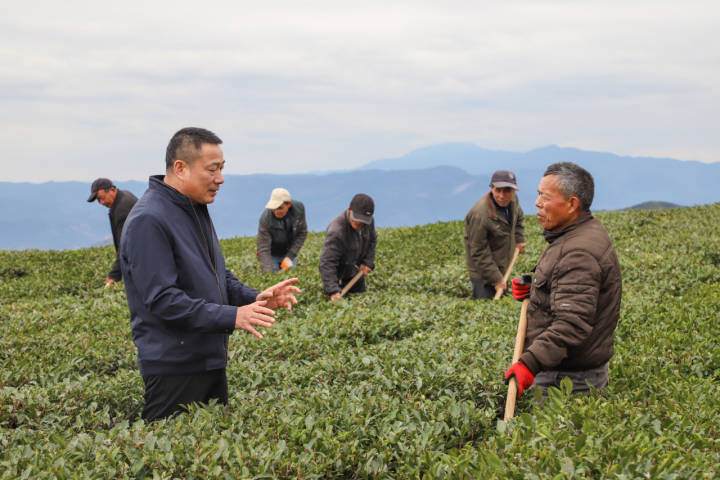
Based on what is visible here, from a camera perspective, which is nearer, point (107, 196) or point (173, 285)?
point (173, 285)

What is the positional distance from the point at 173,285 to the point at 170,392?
0.84m

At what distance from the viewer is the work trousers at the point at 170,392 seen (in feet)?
12.0

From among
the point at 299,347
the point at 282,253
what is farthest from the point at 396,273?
the point at 299,347

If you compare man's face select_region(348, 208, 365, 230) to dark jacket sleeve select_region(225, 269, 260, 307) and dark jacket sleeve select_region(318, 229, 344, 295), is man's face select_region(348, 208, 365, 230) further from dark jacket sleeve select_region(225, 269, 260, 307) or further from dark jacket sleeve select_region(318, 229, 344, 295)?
dark jacket sleeve select_region(225, 269, 260, 307)

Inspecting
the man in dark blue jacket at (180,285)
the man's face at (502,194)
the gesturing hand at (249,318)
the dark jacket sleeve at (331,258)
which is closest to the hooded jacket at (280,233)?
the dark jacket sleeve at (331,258)

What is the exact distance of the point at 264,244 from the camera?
33.8 ft

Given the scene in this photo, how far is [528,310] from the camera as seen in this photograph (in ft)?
12.6

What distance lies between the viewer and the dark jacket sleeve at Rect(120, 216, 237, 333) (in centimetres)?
329

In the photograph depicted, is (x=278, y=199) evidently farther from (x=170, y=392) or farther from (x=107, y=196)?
(x=170, y=392)

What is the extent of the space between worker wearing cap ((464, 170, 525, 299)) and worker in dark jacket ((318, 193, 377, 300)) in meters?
1.56

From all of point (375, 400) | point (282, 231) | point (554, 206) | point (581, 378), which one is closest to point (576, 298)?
point (554, 206)

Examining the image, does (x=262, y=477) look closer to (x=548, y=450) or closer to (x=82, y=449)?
(x=82, y=449)

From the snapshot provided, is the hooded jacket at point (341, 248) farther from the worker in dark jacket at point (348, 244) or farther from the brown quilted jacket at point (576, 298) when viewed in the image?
the brown quilted jacket at point (576, 298)

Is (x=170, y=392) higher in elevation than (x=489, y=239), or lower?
lower
